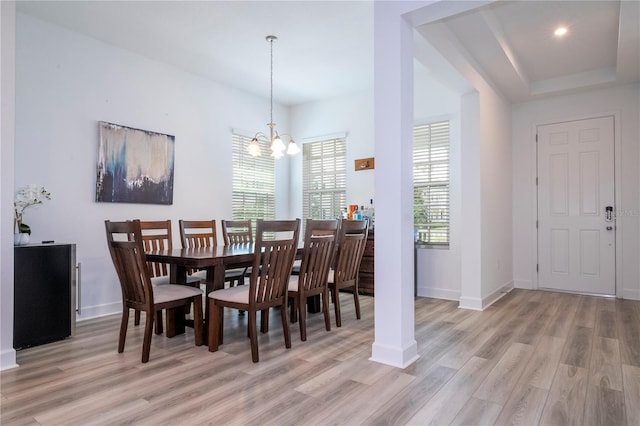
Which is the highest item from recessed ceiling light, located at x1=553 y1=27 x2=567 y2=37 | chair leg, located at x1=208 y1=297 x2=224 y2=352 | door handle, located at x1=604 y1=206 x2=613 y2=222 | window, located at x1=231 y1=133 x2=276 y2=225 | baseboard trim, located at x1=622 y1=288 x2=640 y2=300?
recessed ceiling light, located at x1=553 y1=27 x2=567 y2=37

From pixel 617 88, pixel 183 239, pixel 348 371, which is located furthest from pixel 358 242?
pixel 617 88

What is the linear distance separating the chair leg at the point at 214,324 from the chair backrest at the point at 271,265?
0.35 metres

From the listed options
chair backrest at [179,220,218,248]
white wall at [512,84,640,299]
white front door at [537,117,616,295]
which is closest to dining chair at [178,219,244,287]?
chair backrest at [179,220,218,248]

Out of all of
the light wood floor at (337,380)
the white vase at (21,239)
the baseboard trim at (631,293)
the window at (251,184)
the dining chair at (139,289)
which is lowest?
the light wood floor at (337,380)

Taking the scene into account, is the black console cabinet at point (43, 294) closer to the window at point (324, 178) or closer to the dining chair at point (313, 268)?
the dining chair at point (313, 268)

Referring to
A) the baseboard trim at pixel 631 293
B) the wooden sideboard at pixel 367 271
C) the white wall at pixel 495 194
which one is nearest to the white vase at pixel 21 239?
the wooden sideboard at pixel 367 271

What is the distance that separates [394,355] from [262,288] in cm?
101

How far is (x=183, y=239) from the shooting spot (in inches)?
152

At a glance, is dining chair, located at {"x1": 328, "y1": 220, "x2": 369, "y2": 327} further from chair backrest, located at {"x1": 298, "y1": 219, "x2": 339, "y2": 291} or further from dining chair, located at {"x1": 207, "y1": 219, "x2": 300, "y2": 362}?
dining chair, located at {"x1": 207, "y1": 219, "x2": 300, "y2": 362}

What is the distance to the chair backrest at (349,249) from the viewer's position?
11.3 feet

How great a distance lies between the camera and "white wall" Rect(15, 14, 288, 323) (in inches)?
138

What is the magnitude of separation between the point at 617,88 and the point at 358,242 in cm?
391

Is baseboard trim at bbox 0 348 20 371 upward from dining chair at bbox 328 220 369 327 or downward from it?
downward

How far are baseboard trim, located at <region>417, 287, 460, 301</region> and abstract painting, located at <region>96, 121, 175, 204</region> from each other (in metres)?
3.36
